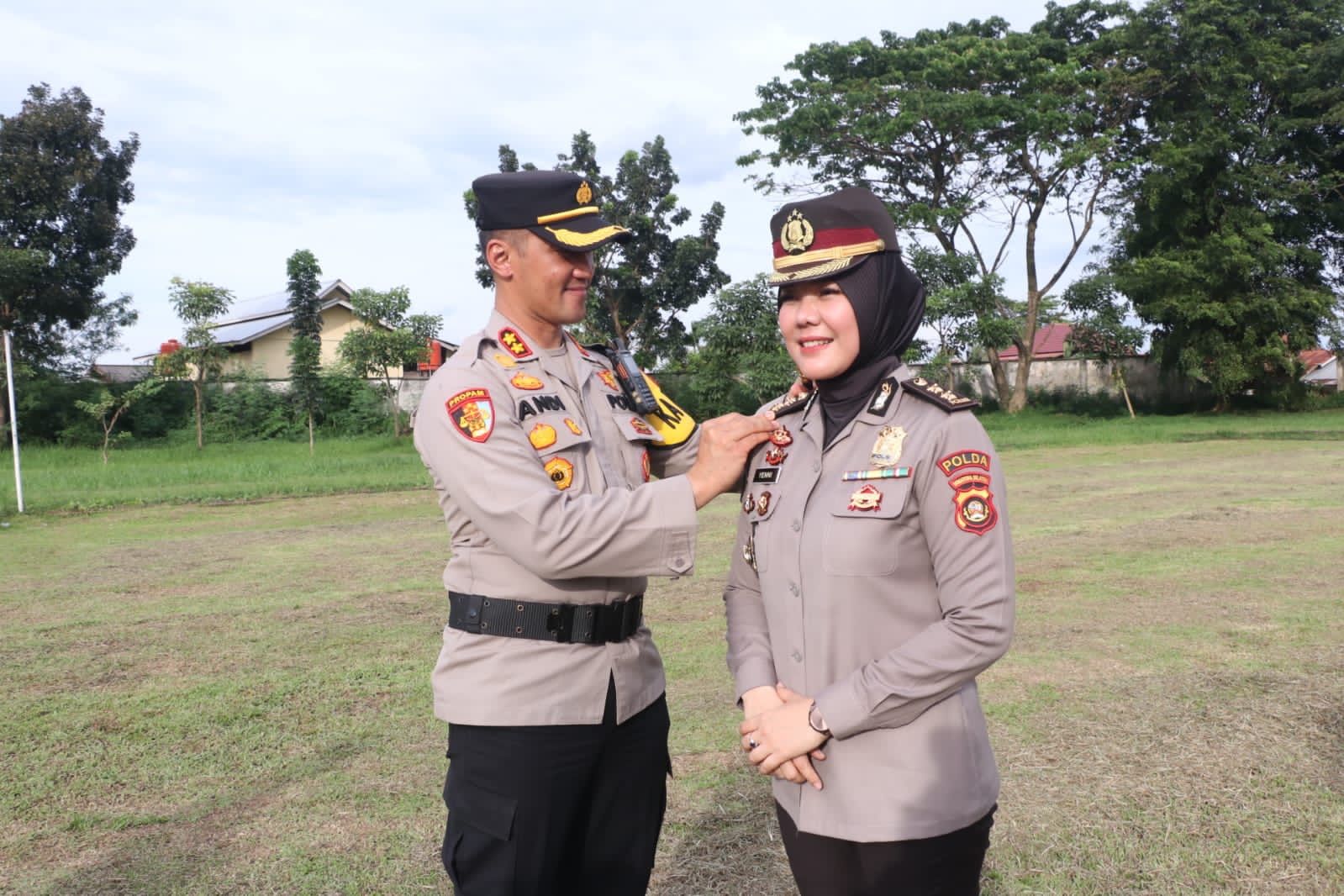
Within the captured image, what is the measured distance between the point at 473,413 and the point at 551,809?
2.82ft

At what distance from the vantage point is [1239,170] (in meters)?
28.3

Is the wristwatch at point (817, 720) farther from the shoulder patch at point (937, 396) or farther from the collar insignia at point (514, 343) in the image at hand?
the collar insignia at point (514, 343)

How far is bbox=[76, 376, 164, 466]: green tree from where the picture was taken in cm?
2547

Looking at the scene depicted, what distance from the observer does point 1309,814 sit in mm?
3539

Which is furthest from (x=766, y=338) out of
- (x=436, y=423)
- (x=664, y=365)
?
(x=436, y=423)

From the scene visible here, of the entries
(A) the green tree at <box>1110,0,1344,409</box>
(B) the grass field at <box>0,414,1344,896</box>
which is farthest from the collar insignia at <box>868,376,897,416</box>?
(A) the green tree at <box>1110,0,1344,409</box>

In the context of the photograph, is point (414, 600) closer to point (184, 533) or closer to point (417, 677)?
point (417, 677)

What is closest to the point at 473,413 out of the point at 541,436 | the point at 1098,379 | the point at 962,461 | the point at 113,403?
the point at 541,436

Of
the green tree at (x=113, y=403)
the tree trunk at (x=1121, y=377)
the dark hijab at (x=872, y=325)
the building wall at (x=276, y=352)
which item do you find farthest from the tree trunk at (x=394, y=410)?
the dark hijab at (x=872, y=325)

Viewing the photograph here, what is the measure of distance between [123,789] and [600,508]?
3.09 metres

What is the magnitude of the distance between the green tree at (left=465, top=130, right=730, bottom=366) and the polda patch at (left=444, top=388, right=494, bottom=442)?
30.6m

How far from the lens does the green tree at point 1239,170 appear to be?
27.0m

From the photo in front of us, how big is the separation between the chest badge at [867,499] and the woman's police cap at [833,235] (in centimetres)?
39

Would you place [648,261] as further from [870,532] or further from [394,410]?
[870,532]
